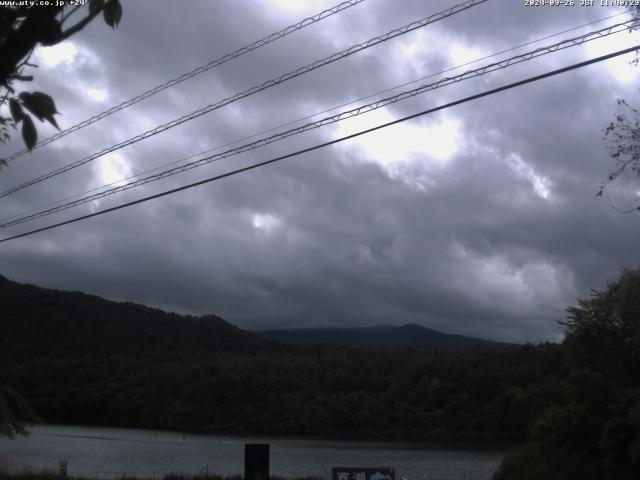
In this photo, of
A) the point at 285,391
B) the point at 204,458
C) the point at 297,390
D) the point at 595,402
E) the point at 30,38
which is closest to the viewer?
the point at 30,38

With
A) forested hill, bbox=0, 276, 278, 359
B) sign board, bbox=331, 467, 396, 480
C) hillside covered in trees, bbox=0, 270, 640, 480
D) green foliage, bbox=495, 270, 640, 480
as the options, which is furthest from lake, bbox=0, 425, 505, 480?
sign board, bbox=331, 467, 396, 480

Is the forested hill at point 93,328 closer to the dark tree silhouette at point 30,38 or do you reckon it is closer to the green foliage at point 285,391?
the green foliage at point 285,391

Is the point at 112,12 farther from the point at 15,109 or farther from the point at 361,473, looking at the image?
the point at 361,473

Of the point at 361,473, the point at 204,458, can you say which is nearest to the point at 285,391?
the point at 204,458

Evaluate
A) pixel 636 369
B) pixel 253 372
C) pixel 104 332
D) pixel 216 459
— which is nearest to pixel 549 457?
pixel 636 369

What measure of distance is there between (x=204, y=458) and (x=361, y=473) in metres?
40.7

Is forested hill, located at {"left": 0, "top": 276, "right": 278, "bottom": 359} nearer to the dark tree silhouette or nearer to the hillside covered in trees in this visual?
the hillside covered in trees

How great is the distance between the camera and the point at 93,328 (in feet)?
359

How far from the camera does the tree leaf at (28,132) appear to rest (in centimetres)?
349

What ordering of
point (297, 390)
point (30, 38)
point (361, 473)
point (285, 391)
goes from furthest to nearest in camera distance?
1. point (297, 390)
2. point (285, 391)
3. point (361, 473)
4. point (30, 38)

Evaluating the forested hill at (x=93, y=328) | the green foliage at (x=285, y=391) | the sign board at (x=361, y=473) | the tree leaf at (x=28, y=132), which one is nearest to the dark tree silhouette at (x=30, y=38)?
the tree leaf at (x=28, y=132)

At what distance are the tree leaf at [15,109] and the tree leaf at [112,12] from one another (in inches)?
22.2

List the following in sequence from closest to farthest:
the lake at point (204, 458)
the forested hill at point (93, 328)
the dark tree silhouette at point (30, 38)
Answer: the dark tree silhouette at point (30, 38) → the lake at point (204, 458) → the forested hill at point (93, 328)

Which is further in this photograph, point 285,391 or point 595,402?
point 285,391
